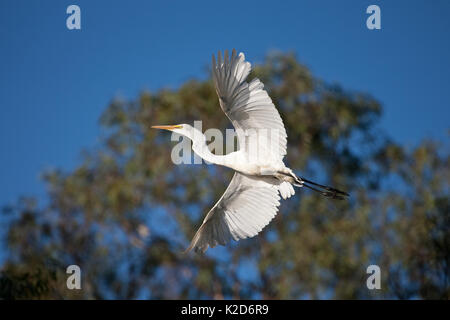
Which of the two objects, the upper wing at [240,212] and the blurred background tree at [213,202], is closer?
the upper wing at [240,212]

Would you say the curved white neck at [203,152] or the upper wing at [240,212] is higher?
the curved white neck at [203,152]

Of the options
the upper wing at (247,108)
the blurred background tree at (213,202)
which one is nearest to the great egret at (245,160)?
the upper wing at (247,108)

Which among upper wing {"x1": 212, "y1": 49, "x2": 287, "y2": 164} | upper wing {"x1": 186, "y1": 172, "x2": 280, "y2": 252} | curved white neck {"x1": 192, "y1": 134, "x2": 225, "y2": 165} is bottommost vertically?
upper wing {"x1": 186, "y1": 172, "x2": 280, "y2": 252}

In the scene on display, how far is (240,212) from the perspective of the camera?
630 centimetres

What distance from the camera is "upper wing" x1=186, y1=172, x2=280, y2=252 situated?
241 inches

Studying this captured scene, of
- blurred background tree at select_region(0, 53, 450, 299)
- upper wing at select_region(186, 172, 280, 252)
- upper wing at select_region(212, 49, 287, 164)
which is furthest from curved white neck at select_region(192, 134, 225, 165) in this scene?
blurred background tree at select_region(0, 53, 450, 299)

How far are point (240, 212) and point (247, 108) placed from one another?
1146mm

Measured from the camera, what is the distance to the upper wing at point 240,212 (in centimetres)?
613

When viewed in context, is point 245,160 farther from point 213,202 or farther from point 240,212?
point 213,202

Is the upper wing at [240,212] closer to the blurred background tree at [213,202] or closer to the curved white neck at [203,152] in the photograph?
the curved white neck at [203,152]

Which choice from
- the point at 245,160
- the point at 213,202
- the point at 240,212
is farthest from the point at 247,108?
the point at 213,202

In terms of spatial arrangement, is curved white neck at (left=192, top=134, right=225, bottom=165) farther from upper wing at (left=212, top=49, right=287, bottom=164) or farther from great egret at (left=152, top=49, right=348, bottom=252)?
upper wing at (left=212, top=49, right=287, bottom=164)

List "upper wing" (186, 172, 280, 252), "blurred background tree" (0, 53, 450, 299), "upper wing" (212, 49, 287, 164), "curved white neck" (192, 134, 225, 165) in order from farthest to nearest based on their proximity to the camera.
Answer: "blurred background tree" (0, 53, 450, 299) < "upper wing" (186, 172, 280, 252) < "curved white neck" (192, 134, 225, 165) < "upper wing" (212, 49, 287, 164)
